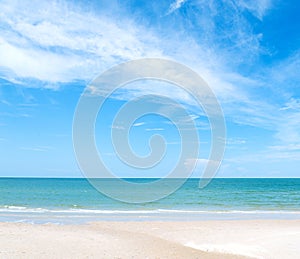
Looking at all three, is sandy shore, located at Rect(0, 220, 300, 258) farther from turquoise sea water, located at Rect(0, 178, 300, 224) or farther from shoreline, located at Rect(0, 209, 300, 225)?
turquoise sea water, located at Rect(0, 178, 300, 224)

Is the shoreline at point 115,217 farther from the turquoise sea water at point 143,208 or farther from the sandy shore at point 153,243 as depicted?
the sandy shore at point 153,243

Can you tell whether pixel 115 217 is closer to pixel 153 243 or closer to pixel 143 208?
pixel 143 208

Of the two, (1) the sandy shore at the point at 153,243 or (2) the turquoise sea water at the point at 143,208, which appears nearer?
(1) the sandy shore at the point at 153,243

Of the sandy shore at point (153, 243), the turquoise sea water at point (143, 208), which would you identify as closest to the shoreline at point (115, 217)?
the turquoise sea water at point (143, 208)

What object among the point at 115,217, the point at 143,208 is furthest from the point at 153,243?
the point at 143,208

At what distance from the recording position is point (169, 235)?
13148mm

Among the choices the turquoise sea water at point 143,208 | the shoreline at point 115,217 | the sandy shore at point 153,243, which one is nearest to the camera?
the sandy shore at point 153,243

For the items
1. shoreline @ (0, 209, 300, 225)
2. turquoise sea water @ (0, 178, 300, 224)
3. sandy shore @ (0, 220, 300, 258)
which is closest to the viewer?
sandy shore @ (0, 220, 300, 258)

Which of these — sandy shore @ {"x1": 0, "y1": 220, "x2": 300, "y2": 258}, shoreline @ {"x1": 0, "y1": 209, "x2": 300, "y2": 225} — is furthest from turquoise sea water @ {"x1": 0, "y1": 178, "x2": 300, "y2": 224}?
sandy shore @ {"x1": 0, "y1": 220, "x2": 300, "y2": 258}

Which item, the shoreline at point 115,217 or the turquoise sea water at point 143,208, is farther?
the turquoise sea water at point 143,208

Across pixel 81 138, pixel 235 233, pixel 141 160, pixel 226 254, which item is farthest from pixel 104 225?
pixel 226 254

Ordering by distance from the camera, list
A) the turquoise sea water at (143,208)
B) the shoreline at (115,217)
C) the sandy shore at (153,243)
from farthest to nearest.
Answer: the turquoise sea water at (143,208)
the shoreline at (115,217)
the sandy shore at (153,243)

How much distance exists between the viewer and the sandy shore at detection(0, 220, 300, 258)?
31.6 feet

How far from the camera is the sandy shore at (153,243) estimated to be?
9633 millimetres
